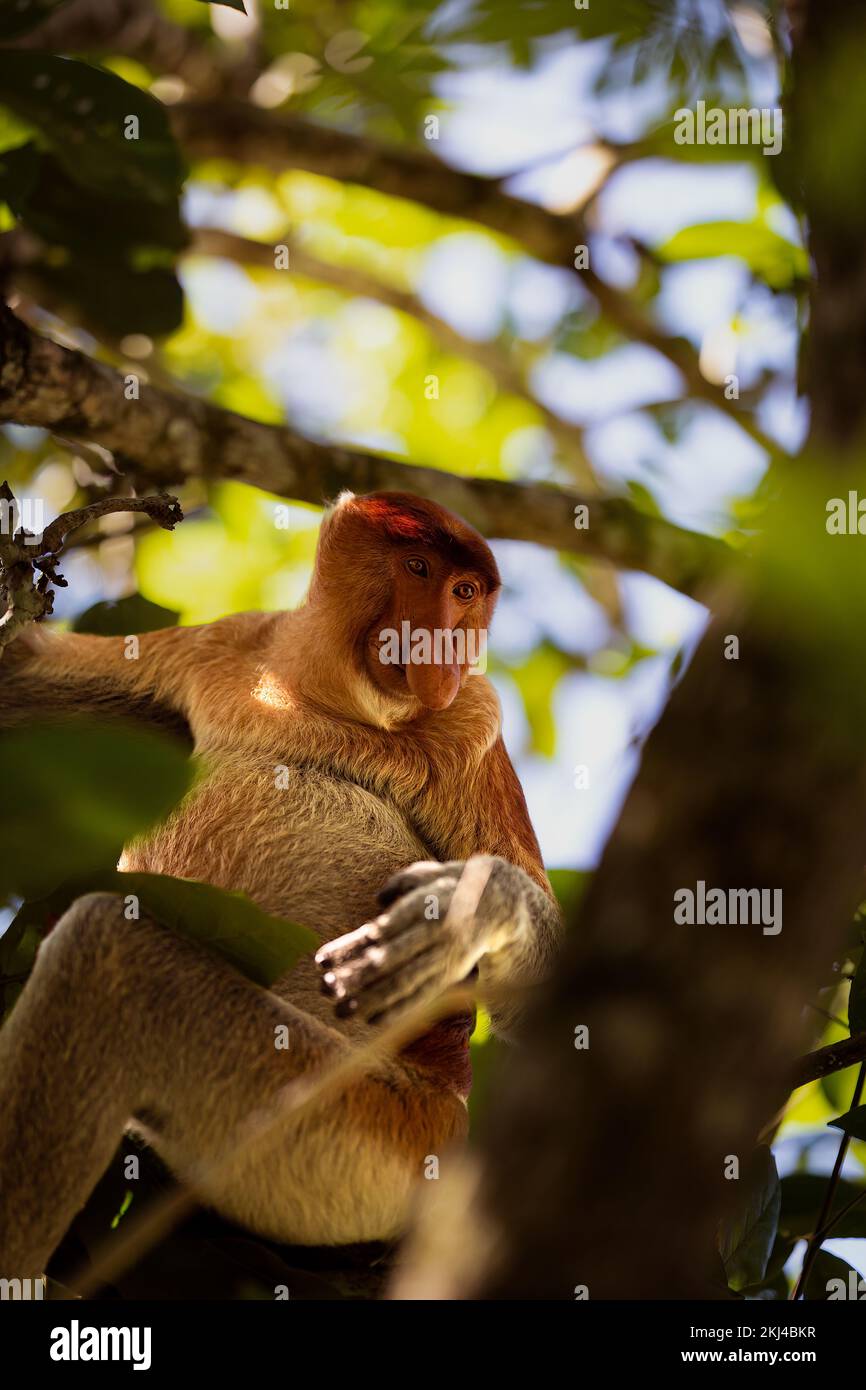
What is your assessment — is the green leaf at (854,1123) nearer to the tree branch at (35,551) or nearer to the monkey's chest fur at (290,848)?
the monkey's chest fur at (290,848)

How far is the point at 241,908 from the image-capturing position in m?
2.04

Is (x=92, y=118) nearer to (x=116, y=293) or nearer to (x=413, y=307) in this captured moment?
(x=116, y=293)

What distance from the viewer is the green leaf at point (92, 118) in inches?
108

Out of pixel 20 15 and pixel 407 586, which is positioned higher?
pixel 20 15

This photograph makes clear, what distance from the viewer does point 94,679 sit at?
308 centimetres

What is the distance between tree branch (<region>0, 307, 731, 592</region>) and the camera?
2.94 meters

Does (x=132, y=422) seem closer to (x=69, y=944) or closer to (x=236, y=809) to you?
(x=236, y=809)

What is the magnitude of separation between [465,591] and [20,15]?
142cm

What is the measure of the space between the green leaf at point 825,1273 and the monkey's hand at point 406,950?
36.5 inches

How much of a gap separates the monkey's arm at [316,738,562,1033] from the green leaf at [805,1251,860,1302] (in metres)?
0.70

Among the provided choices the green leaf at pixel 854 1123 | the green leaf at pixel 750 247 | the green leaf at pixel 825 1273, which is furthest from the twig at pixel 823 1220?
the green leaf at pixel 750 247

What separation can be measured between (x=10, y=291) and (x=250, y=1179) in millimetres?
2250

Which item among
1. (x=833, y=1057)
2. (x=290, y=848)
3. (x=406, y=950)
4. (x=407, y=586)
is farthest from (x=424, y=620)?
(x=833, y=1057)
